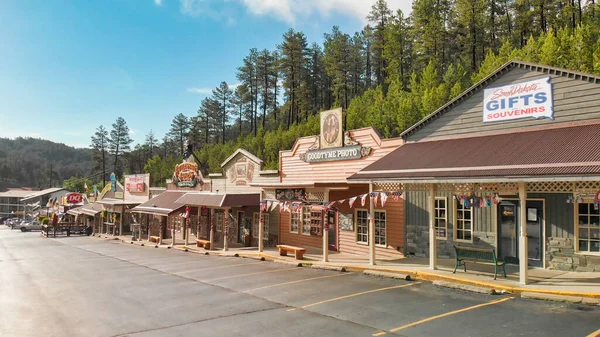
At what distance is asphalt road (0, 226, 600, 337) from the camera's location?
8219 millimetres

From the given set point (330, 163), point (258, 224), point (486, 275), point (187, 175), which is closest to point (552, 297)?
point (486, 275)

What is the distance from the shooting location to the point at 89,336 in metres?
8.38

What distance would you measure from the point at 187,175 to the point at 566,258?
2516 centimetres

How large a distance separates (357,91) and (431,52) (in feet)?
53.5

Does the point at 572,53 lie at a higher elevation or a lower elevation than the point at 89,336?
higher

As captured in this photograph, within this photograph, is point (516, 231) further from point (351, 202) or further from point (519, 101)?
point (351, 202)

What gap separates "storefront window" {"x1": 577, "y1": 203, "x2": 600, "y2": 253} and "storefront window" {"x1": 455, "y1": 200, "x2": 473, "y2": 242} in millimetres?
3233

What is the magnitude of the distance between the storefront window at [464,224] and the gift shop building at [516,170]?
0.04 meters

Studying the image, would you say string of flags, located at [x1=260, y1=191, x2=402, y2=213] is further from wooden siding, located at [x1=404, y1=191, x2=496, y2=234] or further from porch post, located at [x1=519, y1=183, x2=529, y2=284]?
porch post, located at [x1=519, y1=183, x2=529, y2=284]

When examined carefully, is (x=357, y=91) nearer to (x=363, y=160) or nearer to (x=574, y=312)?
(x=363, y=160)

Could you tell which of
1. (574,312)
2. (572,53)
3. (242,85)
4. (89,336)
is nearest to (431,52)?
(572,53)

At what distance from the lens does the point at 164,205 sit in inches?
1144

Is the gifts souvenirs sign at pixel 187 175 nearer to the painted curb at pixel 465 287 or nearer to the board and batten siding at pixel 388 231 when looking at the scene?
the board and batten siding at pixel 388 231

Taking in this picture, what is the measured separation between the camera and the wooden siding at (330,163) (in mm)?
17312
